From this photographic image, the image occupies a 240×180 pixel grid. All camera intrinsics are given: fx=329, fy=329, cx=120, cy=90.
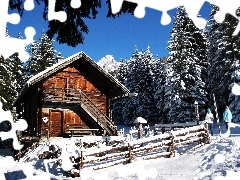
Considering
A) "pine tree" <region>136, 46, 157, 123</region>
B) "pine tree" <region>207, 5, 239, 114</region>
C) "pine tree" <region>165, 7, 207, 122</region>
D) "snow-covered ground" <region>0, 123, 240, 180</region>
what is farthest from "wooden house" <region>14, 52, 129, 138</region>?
"pine tree" <region>136, 46, 157, 123</region>

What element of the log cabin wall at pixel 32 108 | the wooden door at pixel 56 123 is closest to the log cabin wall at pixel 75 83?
the log cabin wall at pixel 32 108

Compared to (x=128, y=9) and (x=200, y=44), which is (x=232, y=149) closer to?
(x=128, y=9)

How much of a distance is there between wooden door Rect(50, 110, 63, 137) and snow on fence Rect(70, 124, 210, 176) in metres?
9.86

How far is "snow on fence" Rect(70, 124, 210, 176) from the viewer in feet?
45.5

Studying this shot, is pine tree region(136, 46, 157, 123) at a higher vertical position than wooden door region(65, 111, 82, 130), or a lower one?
higher

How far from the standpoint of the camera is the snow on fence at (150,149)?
45.5 feet

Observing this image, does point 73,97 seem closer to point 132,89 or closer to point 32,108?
point 32,108

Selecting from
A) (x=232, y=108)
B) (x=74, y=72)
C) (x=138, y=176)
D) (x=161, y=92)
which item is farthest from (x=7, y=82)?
(x=138, y=176)

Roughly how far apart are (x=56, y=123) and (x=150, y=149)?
1146cm

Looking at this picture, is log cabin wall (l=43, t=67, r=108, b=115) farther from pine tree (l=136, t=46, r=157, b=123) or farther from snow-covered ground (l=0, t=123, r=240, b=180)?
pine tree (l=136, t=46, r=157, b=123)

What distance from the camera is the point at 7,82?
33.8m

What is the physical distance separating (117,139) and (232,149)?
11.0 m

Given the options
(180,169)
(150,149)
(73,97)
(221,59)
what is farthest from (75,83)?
(221,59)

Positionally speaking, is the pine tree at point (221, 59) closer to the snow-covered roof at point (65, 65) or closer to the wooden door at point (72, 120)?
the snow-covered roof at point (65, 65)
